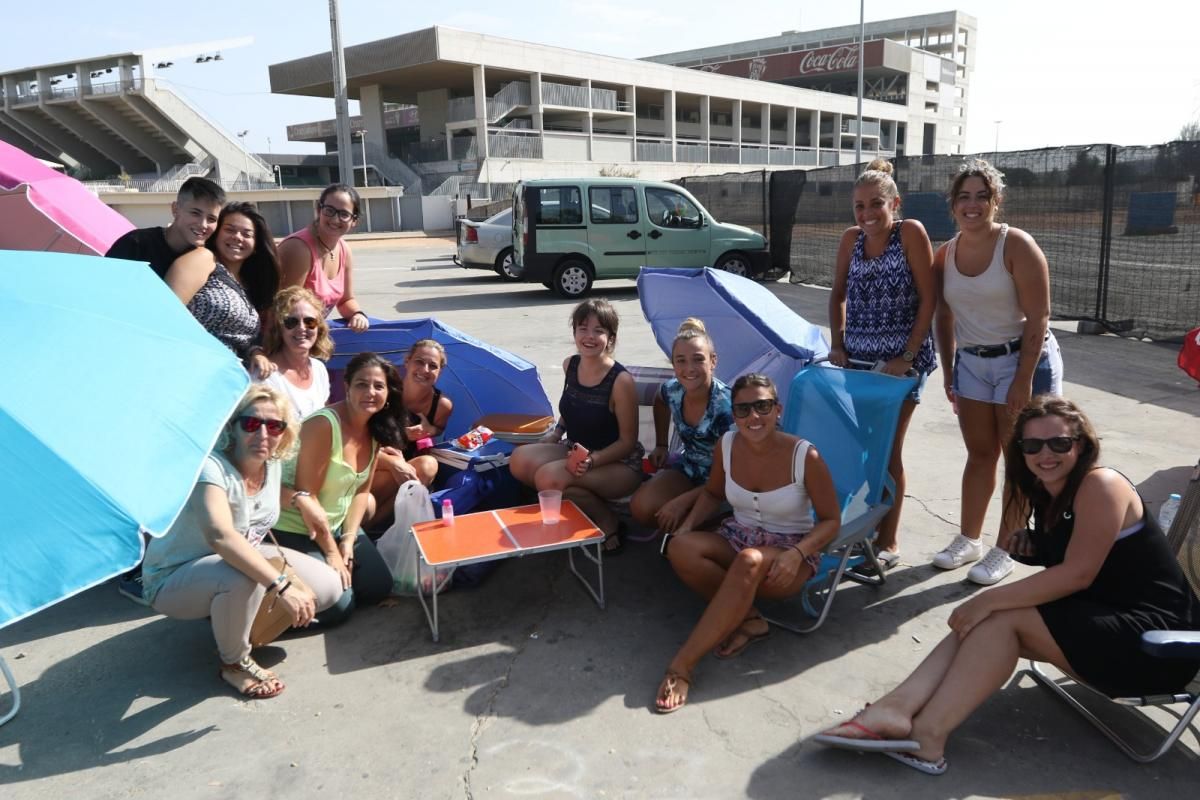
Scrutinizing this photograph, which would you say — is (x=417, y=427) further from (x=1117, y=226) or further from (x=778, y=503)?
(x=1117, y=226)

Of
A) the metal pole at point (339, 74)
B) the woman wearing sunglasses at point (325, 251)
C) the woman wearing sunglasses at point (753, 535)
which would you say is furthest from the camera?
the metal pole at point (339, 74)

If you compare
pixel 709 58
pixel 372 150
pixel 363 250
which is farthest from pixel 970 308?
pixel 709 58

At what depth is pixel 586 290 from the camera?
1312 cm

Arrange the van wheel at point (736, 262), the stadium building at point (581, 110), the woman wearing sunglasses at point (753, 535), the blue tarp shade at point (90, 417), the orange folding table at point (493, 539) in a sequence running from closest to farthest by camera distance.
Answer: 1. the blue tarp shade at point (90, 417)
2. the woman wearing sunglasses at point (753, 535)
3. the orange folding table at point (493, 539)
4. the van wheel at point (736, 262)
5. the stadium building at point (581, 110)

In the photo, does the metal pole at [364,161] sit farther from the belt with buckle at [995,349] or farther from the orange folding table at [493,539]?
the belt with buckle at [995,349]

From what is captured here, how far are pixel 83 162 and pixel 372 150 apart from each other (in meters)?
19.3

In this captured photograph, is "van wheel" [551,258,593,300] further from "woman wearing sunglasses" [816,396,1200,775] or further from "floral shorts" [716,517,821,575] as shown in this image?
"woman wearing sunglasses" [816,396,1200,775]

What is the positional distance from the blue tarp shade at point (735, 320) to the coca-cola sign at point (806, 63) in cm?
5207

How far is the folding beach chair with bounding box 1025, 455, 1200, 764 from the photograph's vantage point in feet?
7.28

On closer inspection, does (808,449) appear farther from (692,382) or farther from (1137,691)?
(1137,691)

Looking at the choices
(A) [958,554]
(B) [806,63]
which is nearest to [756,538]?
(A) [958,554]

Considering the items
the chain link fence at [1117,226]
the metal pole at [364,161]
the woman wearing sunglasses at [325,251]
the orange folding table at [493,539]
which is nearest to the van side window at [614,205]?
the chain link fence at [1117,226]

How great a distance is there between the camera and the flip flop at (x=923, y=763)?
7.90ft

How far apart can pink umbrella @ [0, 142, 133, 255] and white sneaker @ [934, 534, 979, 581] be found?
516cm
